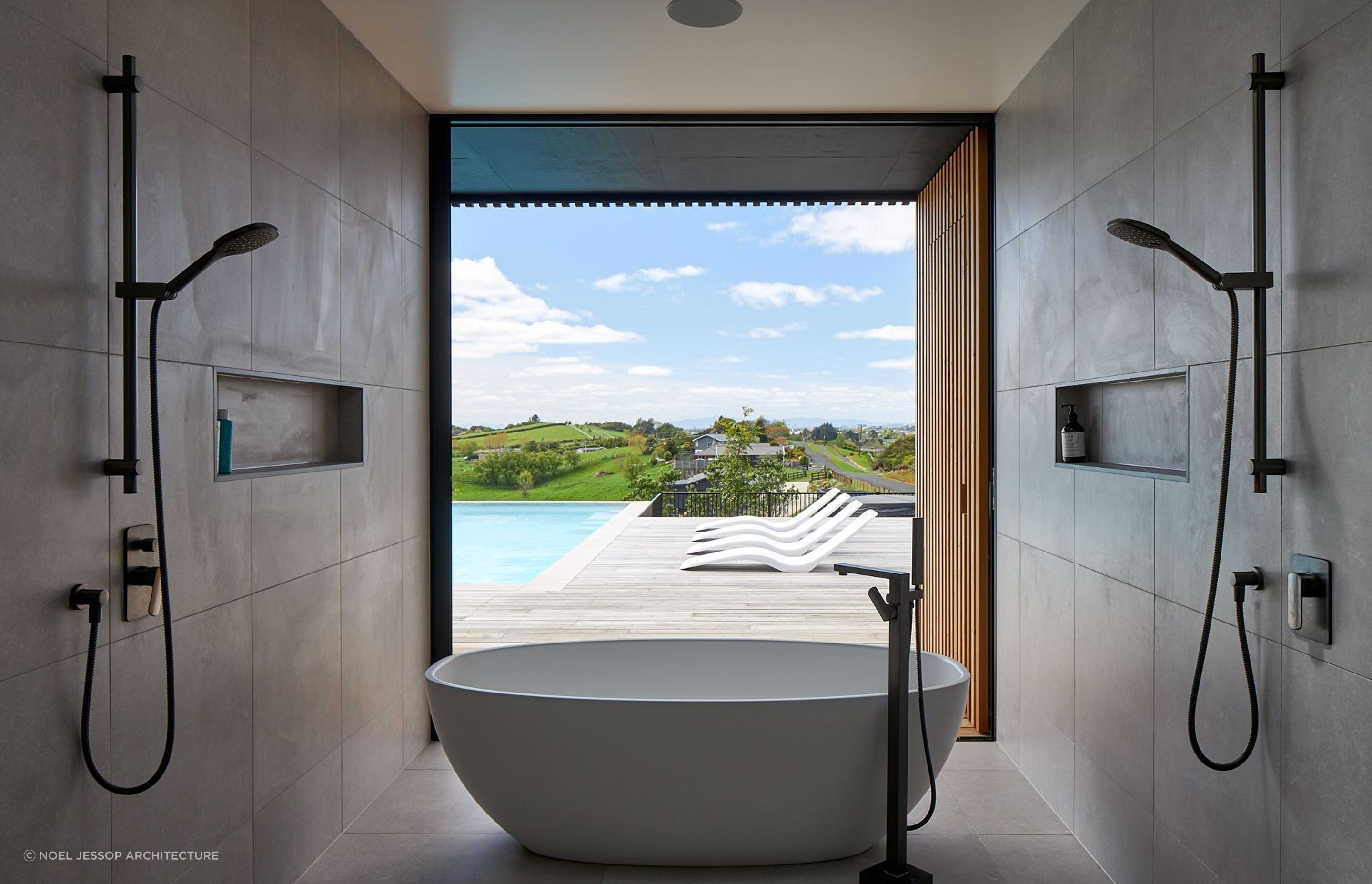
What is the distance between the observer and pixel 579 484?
17875 millimetres

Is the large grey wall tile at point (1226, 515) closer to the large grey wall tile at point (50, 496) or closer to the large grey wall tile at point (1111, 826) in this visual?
the large grey wall tile at point (1111, 826)

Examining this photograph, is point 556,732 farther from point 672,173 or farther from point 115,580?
point 672,173

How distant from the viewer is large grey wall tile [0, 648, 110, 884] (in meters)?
1.66

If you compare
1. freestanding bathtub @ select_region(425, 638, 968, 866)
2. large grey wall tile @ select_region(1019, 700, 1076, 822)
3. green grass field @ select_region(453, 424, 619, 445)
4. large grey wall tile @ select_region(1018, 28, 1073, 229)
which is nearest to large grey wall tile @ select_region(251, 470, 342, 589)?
freestanding bathtub @ select_region(425, 638, 968, 866)

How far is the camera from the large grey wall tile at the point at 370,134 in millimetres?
3115

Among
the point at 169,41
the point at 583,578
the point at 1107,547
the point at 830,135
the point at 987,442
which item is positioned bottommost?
the point at 583,578

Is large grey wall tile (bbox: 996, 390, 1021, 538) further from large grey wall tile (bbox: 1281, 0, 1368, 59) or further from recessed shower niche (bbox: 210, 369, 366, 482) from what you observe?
recessed shower niche (bbox: 210, 369, 366, 482)

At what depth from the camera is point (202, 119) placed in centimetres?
226

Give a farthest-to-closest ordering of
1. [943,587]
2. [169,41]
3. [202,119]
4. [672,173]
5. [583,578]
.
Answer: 1. [583,578]
2. [672,173]
3. [943,587]
4. [202,119]
5. [169,41]

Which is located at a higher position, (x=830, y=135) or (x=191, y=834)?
(x=830, y=135)

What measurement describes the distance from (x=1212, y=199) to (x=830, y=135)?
7.60ft

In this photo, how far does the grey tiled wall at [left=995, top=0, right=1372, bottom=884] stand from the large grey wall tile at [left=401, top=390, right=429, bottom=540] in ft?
7.89

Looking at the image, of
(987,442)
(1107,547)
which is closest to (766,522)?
(987,442)

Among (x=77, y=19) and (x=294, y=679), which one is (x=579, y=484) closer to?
(x=294, y=679)
